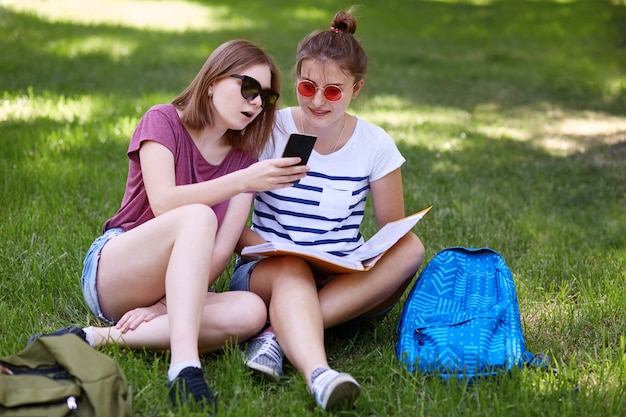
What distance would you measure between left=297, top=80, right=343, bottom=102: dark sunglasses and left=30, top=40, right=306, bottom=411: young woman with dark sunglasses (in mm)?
113

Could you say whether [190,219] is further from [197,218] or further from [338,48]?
[338,48]

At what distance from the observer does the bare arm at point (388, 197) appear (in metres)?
3.34

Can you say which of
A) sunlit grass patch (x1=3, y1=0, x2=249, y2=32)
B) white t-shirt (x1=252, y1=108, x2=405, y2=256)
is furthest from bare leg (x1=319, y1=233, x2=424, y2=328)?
sunlit grass patch (x1=3, y1=0, x2=249, y2=32)

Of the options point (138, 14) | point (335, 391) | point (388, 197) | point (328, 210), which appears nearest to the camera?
point (335, 391)

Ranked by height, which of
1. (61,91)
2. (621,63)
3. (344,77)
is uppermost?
(344,77)

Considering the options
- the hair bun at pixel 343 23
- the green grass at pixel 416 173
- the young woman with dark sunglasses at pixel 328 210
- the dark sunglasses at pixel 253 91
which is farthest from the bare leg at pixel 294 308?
the hair bun at pixel 343 23

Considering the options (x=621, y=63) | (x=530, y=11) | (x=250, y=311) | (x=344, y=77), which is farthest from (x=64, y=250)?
(x=530, y=11)

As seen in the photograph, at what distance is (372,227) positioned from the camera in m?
4.56

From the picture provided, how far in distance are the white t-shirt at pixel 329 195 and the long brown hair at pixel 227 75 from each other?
13cm

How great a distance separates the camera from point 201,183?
116 inches

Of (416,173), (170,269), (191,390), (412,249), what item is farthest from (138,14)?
(191,390)

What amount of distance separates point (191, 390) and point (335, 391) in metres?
0.46

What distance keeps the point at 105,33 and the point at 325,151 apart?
810cm

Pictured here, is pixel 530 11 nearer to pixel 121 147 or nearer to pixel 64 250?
pixel 121 147
